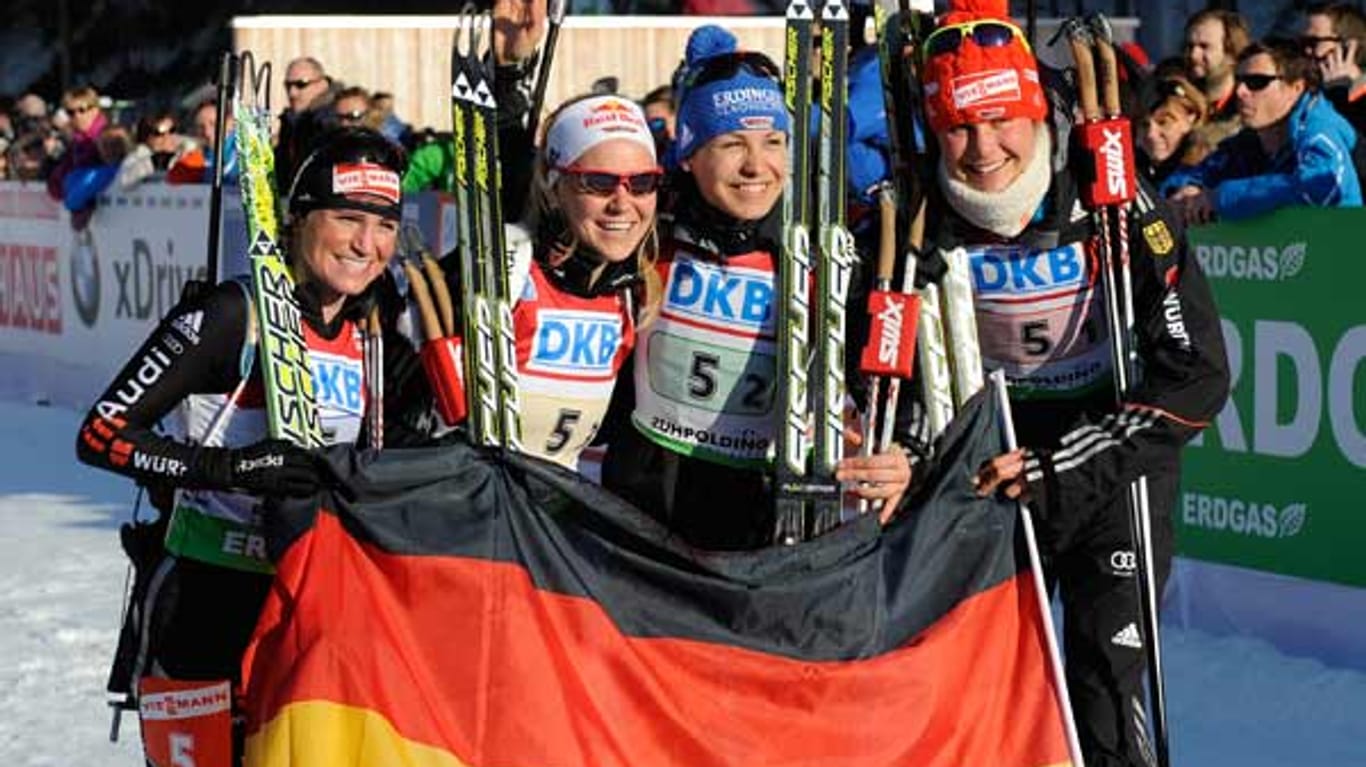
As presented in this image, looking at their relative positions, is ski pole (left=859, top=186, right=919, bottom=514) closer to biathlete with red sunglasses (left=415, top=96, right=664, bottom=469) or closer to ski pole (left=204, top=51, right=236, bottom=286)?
biathlete with red sunglasses (left=415, top=96, right=664, bottom=469)

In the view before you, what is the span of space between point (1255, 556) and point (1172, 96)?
194 centimetres

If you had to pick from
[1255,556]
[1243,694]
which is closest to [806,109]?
[1243,694]

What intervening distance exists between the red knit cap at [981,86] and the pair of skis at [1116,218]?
0.44ft

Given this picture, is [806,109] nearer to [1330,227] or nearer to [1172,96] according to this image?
[1330,227]

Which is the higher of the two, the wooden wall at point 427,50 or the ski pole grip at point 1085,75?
the ski pole grip at point 1085,75

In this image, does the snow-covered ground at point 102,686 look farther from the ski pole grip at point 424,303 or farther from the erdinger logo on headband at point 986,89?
the ski pole grip at point 424,303

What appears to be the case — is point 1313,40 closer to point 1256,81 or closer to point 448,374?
point 1256,81

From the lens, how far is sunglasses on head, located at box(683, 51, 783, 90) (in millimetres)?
5184

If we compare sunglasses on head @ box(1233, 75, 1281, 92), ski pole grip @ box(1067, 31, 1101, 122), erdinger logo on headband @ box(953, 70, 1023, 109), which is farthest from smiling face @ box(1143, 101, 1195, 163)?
erdinger logo on headband @ box(953, 70, 1023, 109)

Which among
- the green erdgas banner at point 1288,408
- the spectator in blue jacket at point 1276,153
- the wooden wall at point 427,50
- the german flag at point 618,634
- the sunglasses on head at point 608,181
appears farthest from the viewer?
the wooden wall at point 427,50

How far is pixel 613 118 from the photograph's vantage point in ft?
16.6

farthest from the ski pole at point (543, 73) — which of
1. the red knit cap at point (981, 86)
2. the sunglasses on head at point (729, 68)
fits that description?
the red knit cap at point (981, 86)

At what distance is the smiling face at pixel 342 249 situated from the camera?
4957mm

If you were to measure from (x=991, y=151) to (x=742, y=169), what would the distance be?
47 centimetres
